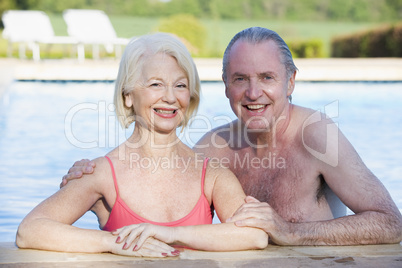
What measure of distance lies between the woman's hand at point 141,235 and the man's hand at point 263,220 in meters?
0.27

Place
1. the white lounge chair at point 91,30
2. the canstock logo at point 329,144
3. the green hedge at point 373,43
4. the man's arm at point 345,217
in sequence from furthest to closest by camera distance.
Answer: the green hedge at point 373,43 → the white lounge chair at point 91,30 → the canstock logo at point 329,144 → the man's arm at point 345,217

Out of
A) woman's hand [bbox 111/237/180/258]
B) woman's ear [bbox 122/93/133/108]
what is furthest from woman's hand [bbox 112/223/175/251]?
woman's ear [bbox 122/93/133/108]

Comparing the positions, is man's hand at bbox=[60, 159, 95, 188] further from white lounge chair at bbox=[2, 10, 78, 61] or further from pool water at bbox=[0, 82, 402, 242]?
white lounge chair at bbox=[2, 10, 78, 61]

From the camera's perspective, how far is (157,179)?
106 inches

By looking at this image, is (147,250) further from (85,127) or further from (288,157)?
(85,127)

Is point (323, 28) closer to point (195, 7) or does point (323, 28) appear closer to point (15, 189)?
point (195, 7)

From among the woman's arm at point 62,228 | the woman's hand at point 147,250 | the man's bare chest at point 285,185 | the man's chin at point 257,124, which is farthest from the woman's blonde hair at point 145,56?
the man's bare chest at point 285,185

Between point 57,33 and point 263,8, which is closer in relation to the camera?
point 57,33

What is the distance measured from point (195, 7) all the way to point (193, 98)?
83.0 feet

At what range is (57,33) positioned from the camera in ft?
78.0

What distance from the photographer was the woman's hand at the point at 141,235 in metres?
2.29

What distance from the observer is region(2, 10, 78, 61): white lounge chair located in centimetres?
1534

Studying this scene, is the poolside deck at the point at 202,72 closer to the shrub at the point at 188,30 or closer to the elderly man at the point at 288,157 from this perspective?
the shrub at the point at 188,30

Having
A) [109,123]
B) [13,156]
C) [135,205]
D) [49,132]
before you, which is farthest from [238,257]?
[109,123]
